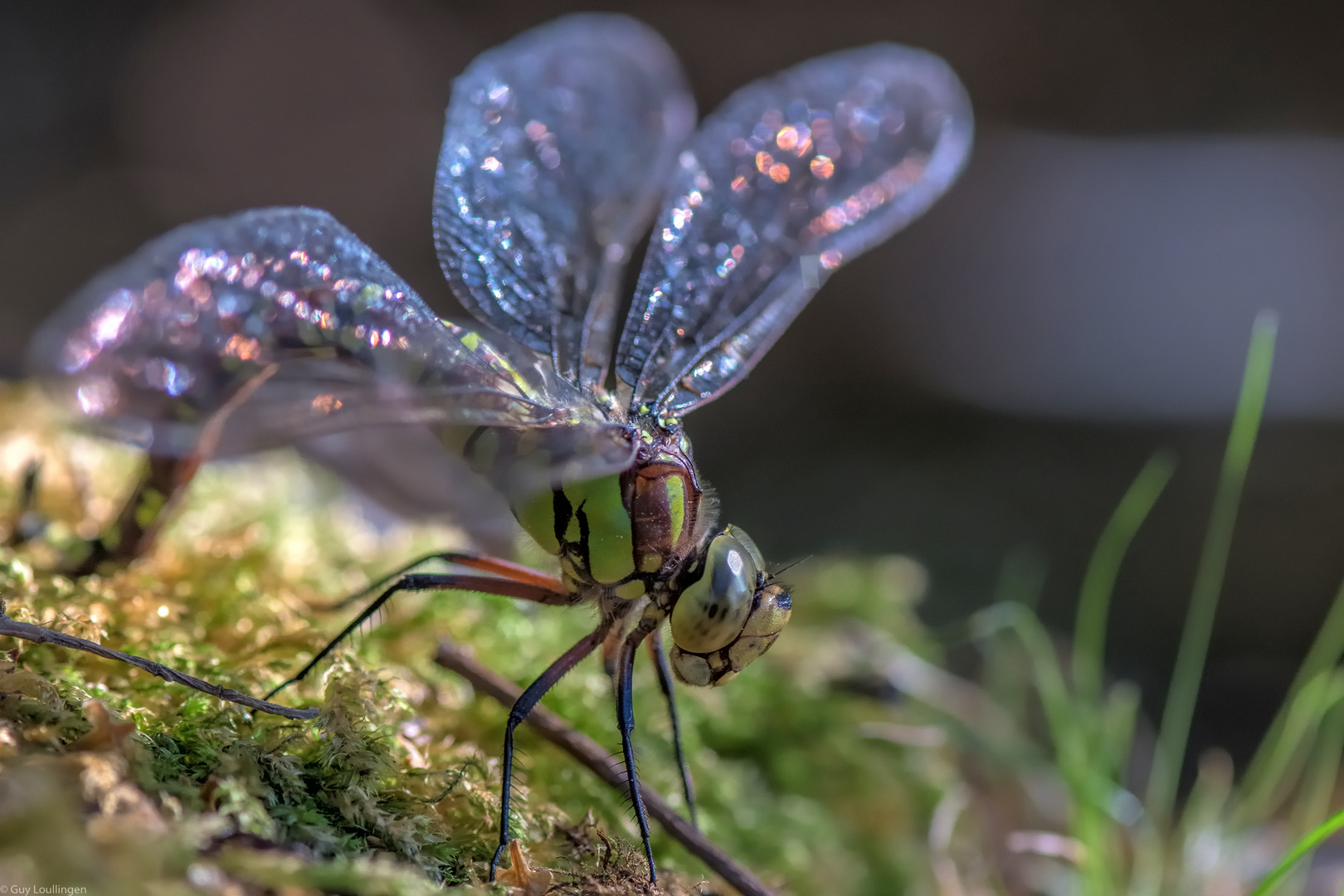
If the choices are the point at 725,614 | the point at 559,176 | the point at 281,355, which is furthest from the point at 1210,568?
the point at 281,355

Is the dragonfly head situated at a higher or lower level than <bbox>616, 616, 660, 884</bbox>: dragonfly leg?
higher

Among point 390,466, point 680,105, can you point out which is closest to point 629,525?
point 680,105

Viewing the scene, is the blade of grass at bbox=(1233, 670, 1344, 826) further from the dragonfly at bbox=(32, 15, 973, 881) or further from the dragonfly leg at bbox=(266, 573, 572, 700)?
the dragonfly leg at bbox=(266, 573, 572, 700)

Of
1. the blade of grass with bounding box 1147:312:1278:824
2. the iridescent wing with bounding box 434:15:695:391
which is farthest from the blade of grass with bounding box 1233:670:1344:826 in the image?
the iridescent wing with bounding box 434:15:695:391

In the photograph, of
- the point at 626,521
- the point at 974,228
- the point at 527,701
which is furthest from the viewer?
the point at 974,228

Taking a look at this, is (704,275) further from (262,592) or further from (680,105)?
(262,592)

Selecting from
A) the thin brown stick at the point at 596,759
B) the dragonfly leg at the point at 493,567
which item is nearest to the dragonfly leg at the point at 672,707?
the thin brown stick at the point at 596,759

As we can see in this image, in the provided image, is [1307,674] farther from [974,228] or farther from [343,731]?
[974,228]
